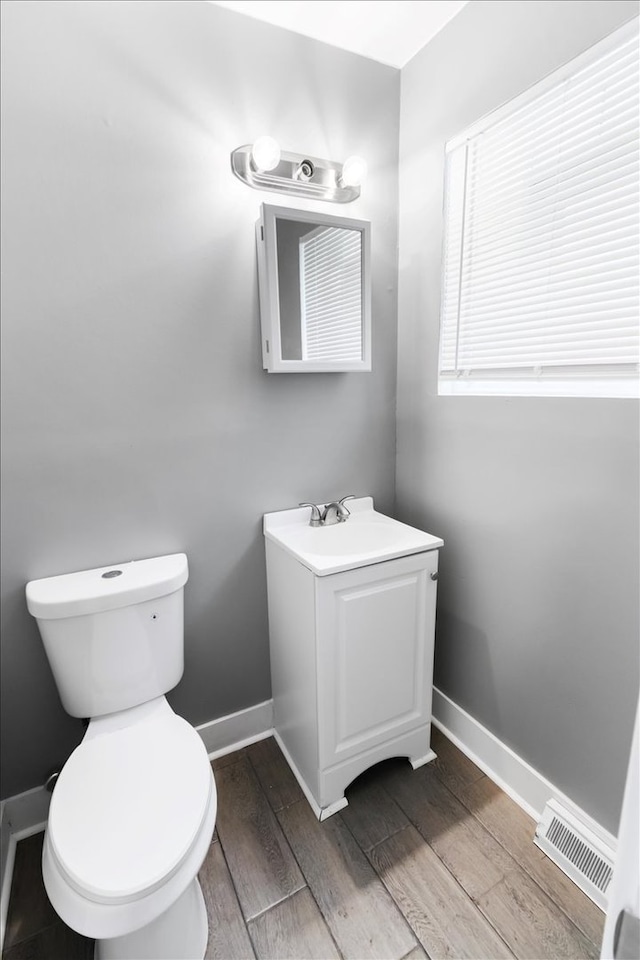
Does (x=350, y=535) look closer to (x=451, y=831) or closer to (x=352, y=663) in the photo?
(x=352, y=663)

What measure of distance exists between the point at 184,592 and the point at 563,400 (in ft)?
4.33

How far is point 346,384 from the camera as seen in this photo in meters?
1.70

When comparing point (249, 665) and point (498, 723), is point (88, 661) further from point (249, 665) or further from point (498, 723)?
→ point (498, 723)

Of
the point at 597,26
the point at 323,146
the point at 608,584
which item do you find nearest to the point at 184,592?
the point at 608,584

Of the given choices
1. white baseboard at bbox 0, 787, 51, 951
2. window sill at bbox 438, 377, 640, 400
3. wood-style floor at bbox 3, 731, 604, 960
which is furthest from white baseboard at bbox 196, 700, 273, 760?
window sill at bbox 438, 377, 640, 400

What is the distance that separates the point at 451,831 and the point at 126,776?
1006mm

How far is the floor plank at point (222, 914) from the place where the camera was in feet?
3.63

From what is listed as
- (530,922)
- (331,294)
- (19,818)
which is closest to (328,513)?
(331,294)

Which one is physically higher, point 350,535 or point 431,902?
point 350,535

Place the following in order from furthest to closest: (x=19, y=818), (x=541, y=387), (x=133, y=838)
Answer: (x=19, y=818) → (x=541, y=387) → (x=133, y=838)

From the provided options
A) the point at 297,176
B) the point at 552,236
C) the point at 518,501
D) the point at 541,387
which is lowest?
the point at 518,501

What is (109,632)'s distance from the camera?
49.6 inches

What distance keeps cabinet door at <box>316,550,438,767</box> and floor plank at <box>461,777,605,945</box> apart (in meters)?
0.32

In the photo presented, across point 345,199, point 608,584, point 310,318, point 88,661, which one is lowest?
point 88,661
